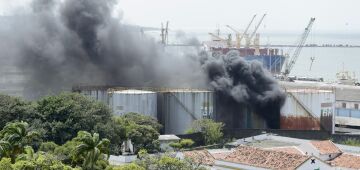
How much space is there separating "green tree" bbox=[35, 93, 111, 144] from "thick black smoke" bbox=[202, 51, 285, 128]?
14.6 m

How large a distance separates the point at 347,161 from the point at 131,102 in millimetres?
15981

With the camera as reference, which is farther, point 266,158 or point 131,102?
point 131,102

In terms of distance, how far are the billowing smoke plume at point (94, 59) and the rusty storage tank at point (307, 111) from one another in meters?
1.80

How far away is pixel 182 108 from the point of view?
45000 millimetres

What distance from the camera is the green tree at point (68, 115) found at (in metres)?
32.6

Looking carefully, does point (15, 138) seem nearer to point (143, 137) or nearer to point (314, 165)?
point (314, 165)

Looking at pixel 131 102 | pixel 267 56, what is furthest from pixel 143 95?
pixel 267 56

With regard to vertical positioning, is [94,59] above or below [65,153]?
above

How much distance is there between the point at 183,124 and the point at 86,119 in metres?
12.8

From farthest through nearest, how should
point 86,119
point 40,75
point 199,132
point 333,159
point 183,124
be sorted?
point 40,75, point 183,124, point 199,132, point 86,119, point 333,159

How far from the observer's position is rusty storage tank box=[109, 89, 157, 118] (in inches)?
1661

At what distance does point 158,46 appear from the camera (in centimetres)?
5531

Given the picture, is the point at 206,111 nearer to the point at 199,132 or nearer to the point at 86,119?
the point at 199,132

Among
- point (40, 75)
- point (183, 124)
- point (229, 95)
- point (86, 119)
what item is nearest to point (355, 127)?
point (229, 95)
